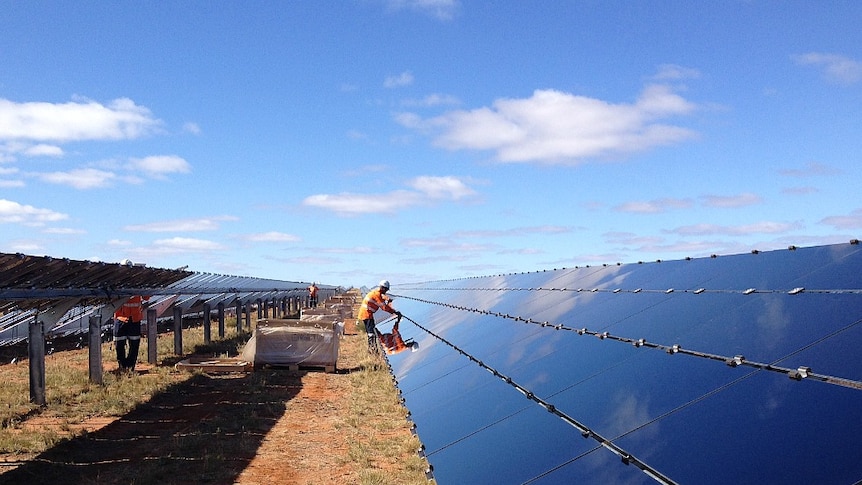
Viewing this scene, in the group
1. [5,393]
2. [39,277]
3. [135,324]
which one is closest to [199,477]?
[39,277]

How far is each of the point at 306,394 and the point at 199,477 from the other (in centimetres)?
703

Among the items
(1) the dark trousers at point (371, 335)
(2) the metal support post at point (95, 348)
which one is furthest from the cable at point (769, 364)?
(2) the metal support post at point (95, 348)

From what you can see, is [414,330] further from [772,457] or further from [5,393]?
[772,457]

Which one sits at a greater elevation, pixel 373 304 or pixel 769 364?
pixel 373 304

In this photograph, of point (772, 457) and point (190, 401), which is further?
point (190, 401)

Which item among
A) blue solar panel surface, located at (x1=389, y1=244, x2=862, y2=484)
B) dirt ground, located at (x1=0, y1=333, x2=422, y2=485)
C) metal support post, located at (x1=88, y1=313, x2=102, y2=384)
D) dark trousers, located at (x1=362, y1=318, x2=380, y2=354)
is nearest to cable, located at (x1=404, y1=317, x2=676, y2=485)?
blue solar panel surface, located at (x1=389, y1=244, x2=862, y2=484)

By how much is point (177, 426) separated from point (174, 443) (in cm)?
164

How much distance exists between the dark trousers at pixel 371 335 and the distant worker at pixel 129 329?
6.06m

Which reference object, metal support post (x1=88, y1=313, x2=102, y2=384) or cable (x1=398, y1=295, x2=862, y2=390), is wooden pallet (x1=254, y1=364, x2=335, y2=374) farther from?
cable (x1=398, y1=295, x2=862, y2=390)

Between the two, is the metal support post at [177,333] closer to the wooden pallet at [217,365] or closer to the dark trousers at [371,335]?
the wooden pallet at [217,365]

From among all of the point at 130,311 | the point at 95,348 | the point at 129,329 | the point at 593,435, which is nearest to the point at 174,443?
the point at 95,348

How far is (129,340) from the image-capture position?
19.8m

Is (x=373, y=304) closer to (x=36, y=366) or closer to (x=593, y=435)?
(x=36, y=366)

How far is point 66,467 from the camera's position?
10328mm
